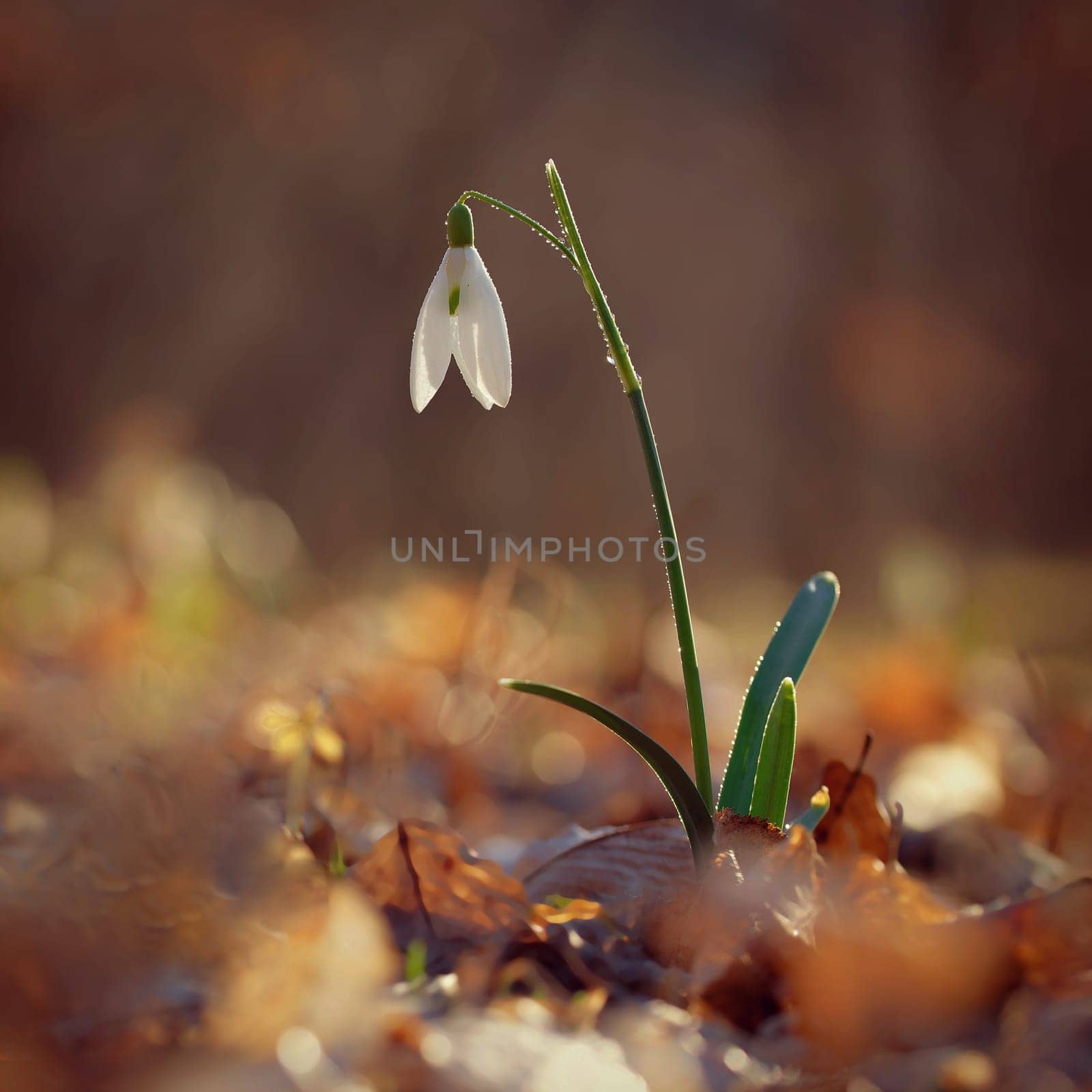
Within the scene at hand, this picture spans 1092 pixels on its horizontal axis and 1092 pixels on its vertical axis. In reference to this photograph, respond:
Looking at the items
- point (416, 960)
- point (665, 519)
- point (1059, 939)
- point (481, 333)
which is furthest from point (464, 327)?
point (1059, 939)

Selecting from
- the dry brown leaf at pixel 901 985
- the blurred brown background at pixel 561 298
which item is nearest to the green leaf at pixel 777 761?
the dry brown leaf at pixel 901 985

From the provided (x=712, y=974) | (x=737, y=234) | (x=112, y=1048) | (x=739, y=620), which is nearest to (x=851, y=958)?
(x=712, y=974)

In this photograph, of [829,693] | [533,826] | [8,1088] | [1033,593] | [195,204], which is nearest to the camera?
[8,1088]

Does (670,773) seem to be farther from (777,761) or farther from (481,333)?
(481,333)

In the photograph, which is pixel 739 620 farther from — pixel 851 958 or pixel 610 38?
pixel 610 38

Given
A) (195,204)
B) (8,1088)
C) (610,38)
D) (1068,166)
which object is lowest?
(8,1088)

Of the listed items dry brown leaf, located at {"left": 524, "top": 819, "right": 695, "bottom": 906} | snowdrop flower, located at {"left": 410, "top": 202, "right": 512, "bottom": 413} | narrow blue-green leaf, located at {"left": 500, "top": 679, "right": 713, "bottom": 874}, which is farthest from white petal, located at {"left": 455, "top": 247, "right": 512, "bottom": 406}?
dry brown leaf, located at {"left": 524, "top": 819, "right": 695, "bottom": 906}

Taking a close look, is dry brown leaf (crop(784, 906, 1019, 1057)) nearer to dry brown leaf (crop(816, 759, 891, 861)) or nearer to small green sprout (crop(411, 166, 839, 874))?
small green sprout (crop(411, 166, 839, 874))
